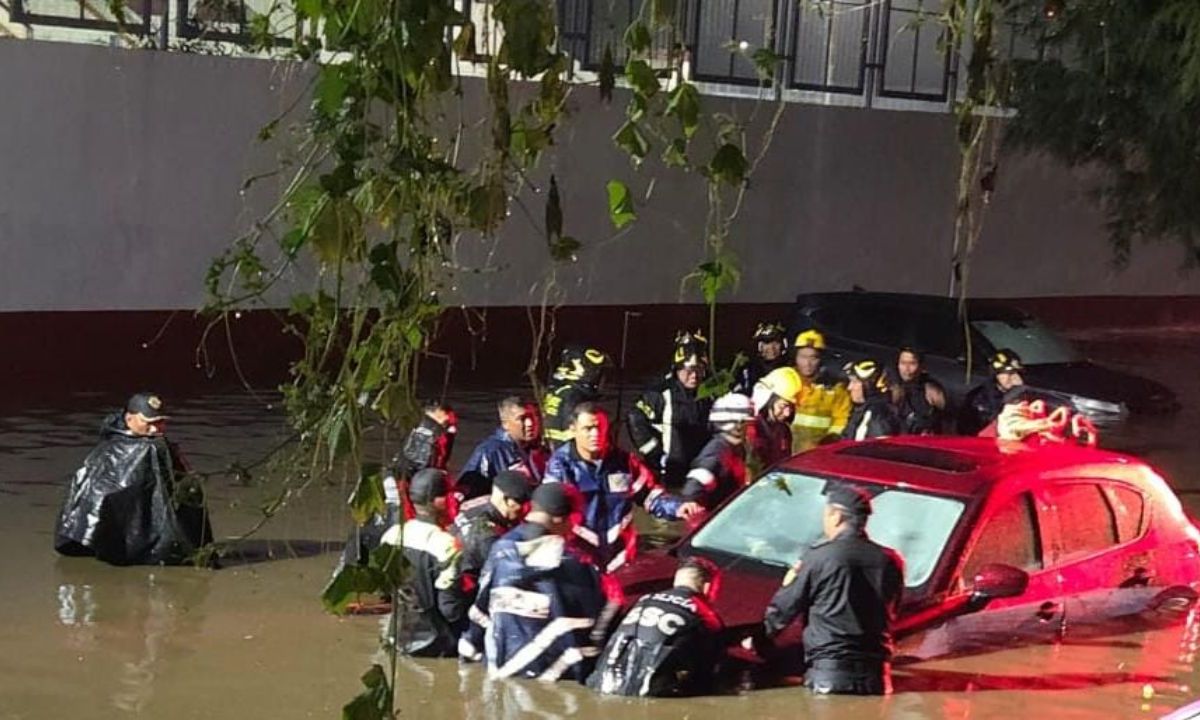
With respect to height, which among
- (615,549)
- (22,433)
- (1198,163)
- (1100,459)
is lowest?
(22,433)

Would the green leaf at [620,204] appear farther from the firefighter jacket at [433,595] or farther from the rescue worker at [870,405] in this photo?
the rescue worker at [870,405]

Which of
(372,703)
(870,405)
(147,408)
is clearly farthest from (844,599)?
(372,703)

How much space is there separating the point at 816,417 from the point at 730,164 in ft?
34.5

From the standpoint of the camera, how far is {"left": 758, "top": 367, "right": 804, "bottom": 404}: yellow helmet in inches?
497

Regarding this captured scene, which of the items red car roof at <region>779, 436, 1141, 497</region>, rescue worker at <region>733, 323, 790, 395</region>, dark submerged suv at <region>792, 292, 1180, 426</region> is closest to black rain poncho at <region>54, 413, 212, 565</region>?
red car roof at <region>779, 436, 1141, 497</region>

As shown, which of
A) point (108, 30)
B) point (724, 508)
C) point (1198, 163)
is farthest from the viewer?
point (108, 30)

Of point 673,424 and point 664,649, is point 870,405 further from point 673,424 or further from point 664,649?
point 664,649

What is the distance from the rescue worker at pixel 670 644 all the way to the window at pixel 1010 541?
1.27m

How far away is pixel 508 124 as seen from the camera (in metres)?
2.70

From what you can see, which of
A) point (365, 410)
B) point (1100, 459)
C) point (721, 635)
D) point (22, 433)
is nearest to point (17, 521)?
point (22, 433)

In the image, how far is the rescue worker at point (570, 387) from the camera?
36.5 feet

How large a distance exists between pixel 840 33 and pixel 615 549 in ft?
56.0

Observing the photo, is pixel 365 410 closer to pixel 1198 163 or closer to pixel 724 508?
pixel 724 508

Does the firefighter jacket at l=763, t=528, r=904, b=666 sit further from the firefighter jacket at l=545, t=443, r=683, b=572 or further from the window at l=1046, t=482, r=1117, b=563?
the firefighter jacket at l=545, t=443, r=683, b=572
